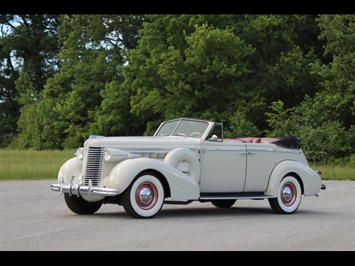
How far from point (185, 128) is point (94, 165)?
7.25ft

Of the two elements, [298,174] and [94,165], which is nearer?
[94,165]

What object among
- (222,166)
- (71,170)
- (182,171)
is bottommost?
(71,170)

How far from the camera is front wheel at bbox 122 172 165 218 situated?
11.1 metres

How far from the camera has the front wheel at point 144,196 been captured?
11.1m

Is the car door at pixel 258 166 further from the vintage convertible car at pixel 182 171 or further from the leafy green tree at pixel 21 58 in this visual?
the leafy green tree at pixel 21 58

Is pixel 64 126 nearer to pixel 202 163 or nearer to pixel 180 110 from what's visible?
pixel 180 110

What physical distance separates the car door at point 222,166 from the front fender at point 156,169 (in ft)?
1.79

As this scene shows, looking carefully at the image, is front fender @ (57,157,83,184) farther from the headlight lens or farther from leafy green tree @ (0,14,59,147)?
leafy green tree @ (0,14,59,147)

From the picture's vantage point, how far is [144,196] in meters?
11.3

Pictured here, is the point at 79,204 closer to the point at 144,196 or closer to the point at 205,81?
the point at 144,196

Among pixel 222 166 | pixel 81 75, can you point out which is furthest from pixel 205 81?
pixel 222 166

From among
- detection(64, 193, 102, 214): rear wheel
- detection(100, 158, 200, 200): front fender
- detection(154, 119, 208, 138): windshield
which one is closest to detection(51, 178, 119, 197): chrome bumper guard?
detection(100, 158, 200, 200): front fender

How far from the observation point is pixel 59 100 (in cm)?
6081

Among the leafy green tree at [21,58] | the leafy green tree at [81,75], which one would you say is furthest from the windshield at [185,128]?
the leafy green tree at [21,58]
